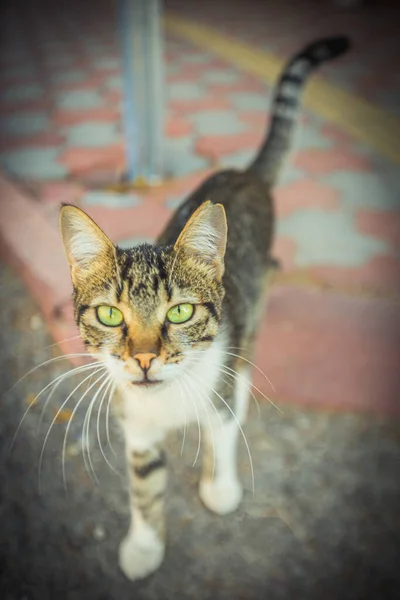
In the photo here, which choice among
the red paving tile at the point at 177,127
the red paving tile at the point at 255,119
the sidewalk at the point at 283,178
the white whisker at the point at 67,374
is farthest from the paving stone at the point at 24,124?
the red paving tile at the point at 255,119

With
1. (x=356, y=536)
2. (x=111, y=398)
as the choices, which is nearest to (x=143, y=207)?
(x=111, y=398)

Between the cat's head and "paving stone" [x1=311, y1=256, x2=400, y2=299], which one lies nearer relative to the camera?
the cat's head

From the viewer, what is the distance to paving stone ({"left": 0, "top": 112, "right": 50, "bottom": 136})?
31.6 inches

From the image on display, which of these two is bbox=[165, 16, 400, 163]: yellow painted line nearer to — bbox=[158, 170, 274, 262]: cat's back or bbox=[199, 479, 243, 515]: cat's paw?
bbox=[158, 170, 274, 262]: cat's back

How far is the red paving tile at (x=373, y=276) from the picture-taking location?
109cm

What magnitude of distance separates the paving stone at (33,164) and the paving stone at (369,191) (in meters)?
0.58

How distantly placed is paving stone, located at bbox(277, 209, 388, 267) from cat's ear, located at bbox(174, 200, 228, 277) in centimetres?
70

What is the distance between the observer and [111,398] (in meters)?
0.64

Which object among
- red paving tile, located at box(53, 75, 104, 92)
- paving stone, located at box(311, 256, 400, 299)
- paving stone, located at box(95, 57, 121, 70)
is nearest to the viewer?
paving stone, located at box(311, 256, 400, 299)

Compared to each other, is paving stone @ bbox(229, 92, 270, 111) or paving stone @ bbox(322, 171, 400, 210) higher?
paving stone @ bbox(229, 92, 270, 111)

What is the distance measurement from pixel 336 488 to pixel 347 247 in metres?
0.52

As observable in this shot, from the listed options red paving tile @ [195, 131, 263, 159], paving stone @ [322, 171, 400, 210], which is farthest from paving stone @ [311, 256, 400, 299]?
red paving tile @ [195, 131, 263, 159]

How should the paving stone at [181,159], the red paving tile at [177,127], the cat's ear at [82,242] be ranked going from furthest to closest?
the red paving tile at [177,127]
the paving stone at [181,159]
the cat's ear at [82,242]

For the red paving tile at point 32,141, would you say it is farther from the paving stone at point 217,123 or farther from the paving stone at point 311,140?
the paving stone at point 311,140
